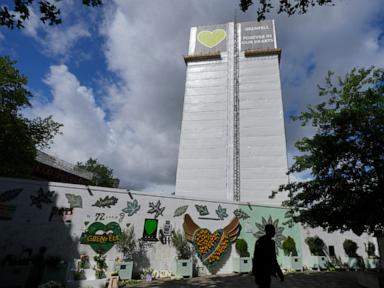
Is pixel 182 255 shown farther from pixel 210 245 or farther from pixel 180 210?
pixel 180 210

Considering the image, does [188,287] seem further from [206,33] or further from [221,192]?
[206,33]

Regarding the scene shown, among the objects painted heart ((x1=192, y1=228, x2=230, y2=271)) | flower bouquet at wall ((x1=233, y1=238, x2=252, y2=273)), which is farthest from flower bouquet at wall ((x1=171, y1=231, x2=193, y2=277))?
flower bouquet at wall ((x1=233, y1=238, x2=252, y2=273))

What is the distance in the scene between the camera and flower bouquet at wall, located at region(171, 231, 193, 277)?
972 cm

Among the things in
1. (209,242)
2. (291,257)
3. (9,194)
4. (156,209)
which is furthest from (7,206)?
(291,257)

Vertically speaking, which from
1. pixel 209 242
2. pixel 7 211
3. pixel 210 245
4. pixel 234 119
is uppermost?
pixel 234 119

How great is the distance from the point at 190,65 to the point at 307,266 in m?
22.5

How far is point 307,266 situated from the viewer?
1244 centimetres

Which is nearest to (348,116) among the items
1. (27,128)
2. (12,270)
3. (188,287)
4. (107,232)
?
(188,287)

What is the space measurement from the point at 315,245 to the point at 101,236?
34.8ft

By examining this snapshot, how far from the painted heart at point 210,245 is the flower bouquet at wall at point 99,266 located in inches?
151

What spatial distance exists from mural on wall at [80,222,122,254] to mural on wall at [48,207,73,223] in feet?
2.71

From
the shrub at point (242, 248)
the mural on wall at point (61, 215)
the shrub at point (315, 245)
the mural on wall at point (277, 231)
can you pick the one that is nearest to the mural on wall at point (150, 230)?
the mural on wall at point (61, 215)

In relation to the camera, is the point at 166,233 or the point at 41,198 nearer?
the point at 41,198

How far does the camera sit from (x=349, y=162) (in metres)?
8.04
